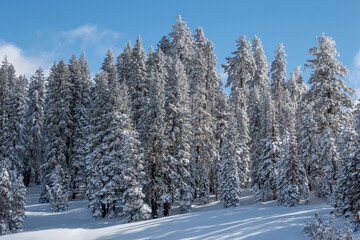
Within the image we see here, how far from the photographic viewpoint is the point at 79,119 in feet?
152

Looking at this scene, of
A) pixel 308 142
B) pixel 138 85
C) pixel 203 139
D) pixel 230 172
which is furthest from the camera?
pixel 138 85

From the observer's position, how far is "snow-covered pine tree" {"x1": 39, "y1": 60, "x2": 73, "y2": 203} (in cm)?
4091

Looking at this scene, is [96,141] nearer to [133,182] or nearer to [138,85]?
[133,182]

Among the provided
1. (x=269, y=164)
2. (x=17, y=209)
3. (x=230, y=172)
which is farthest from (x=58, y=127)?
(x=269, y=164)

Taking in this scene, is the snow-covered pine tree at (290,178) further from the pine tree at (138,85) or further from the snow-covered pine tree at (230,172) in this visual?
the pine tree at (138,85)

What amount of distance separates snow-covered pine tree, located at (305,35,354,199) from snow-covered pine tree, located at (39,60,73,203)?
99.7 ft

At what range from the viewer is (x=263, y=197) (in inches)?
1366

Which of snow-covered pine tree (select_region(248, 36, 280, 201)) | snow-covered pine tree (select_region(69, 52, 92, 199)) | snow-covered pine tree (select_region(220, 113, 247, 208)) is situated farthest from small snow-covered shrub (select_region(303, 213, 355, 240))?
snow-covered pine tree (select_region(69, 52, 92, 199))

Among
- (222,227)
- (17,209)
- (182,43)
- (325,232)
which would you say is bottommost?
(222,227)

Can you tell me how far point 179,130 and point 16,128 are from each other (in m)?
29.1

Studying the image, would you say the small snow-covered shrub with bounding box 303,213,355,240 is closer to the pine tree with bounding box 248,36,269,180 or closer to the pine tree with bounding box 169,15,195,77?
the pine tree with bounding box 248,36,269,180

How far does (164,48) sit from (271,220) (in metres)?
54.5

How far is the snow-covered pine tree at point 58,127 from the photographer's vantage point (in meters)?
40.9

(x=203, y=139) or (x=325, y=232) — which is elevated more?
(x=203, y=139)
